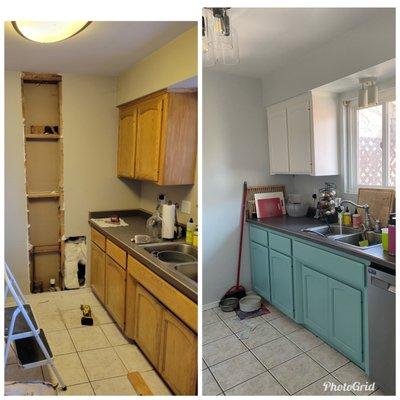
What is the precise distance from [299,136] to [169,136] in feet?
3.20

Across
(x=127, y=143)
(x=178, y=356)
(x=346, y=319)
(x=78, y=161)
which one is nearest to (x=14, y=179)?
(x=78, y=161)

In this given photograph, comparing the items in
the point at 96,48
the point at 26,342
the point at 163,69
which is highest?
the point at 96,48

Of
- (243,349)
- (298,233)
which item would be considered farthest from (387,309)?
(243,349)

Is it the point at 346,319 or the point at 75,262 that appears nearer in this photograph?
the point at 346,319

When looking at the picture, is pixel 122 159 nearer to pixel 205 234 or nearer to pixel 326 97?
pixel 205 234

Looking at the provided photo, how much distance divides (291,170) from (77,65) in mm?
1677

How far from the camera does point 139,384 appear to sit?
5.46 feet

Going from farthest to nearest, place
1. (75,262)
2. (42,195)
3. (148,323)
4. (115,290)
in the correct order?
1. (75,262)
2. (42,195)
3. (115,290)
4. (148,323)

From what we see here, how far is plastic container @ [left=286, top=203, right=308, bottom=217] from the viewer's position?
2689 millimetres

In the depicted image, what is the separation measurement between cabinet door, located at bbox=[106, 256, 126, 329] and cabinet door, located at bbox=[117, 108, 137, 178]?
0.70 meters

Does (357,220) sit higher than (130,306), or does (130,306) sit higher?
(357,220)

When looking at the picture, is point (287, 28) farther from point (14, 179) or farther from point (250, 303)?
point (14, 179)

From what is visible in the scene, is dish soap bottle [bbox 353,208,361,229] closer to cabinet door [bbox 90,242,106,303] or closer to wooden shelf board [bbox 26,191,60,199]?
cabinet door [bbox 90,242,106,303]

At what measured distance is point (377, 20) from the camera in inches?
67.2
